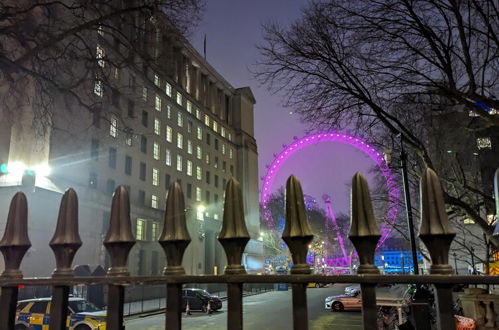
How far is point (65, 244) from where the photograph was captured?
254 centimetres

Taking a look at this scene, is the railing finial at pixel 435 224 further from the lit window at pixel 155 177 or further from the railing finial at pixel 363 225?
the lit window at pixel 155 177

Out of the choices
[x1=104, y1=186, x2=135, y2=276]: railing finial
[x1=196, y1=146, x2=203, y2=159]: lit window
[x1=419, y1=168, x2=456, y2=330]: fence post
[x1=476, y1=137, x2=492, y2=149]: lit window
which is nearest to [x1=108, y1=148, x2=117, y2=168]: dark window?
[x1=196, y1=146, x2=203, y2=159]: lit window

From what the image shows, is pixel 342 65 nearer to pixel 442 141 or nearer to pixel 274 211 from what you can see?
pixel 442 141

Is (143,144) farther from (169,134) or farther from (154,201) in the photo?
(169,134)

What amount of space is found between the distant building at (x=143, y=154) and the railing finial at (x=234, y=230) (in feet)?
8.18

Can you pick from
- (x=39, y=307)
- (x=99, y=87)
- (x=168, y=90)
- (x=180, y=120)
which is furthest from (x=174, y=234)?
(x=180, y=120)

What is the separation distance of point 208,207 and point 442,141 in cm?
5396

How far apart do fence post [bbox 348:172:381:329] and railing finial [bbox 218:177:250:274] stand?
56cm

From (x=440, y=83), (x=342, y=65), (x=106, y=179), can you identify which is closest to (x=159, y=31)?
(x=342, y=65)

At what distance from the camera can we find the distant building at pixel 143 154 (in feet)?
50.8

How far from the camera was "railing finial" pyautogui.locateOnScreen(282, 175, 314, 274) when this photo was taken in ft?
6.82

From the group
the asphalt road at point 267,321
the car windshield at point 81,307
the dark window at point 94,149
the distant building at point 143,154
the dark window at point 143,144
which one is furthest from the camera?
the dark window at point 143,144

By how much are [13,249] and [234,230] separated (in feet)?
5.04

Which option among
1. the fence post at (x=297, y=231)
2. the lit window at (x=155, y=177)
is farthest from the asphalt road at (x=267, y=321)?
the lit window at (x=155, y=177)
